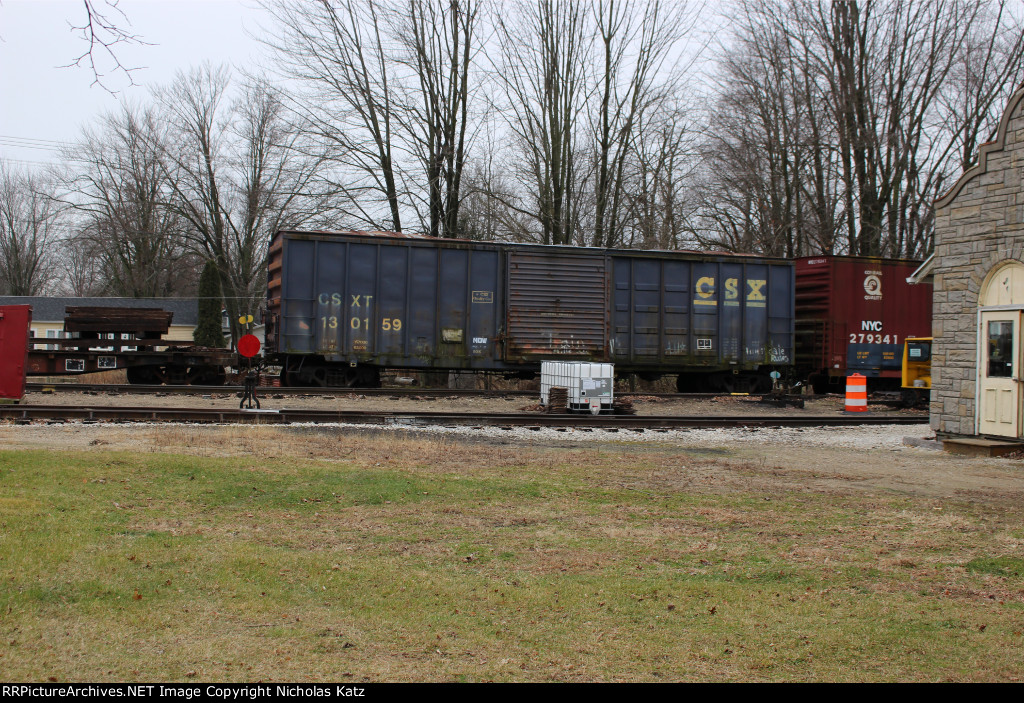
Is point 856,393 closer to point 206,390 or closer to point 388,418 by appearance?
point 388,418

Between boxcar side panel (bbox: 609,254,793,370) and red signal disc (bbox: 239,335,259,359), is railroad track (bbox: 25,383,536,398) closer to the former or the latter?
red signal disc (bbox: 239,335,259,359)

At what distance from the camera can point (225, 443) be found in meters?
10.5

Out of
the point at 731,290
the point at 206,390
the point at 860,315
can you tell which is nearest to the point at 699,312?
the point at 731,290

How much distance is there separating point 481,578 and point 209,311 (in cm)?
4000

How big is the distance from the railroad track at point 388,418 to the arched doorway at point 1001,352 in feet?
10.8

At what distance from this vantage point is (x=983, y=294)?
12.5 m

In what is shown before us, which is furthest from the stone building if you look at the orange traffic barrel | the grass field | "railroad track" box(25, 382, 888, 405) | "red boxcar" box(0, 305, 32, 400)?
"red boxcar" box(0, 305, 32, 400)

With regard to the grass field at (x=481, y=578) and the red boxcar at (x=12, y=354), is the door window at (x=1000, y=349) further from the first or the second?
the red boxcar at (x=12, y=354)

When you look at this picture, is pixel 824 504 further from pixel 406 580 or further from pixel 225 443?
pixel 225 443

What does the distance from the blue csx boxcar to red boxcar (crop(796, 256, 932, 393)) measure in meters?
0.98

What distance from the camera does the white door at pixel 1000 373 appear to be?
39.1ft

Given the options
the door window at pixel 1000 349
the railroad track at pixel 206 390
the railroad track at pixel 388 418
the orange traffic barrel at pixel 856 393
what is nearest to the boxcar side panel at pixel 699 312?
the orange traffic barrel at pixel 856 393

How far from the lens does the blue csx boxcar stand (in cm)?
1903

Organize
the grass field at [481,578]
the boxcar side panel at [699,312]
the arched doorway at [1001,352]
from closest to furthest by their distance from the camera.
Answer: the grass field at [481,578], the arched doorway at [1001,352], the boxcar side panel at [699,312]
